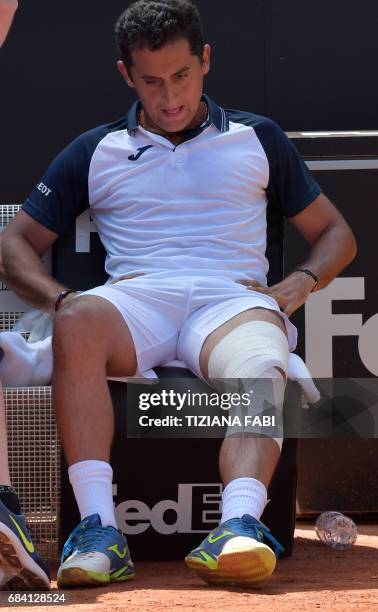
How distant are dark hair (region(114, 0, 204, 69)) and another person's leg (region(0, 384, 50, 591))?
116 cm

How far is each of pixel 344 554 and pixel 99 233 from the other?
1.07 meters

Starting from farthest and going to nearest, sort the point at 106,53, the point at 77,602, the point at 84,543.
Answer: the point at 106,53
the point at 84,543
the point at 77,602

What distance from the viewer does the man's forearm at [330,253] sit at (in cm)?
356

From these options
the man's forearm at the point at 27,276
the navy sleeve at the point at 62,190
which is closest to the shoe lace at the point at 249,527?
the man's forearm at the point at 27,276

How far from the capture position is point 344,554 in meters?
3.46

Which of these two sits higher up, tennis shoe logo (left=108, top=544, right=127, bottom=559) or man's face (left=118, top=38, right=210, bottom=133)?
man's face (left=118, top=38, right=210, bottom=133)

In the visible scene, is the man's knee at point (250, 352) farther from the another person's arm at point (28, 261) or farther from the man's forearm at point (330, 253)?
the another person's arm at point (28, 261)

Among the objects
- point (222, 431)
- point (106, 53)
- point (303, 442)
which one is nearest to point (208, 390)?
point (222, 431)

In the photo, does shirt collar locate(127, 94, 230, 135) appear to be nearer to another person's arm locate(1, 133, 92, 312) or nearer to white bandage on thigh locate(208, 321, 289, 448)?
another person's arm locate(1, 133, 92, 312)

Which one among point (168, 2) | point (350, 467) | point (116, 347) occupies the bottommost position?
point (350, 467)

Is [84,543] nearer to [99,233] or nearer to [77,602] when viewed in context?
[77,602]

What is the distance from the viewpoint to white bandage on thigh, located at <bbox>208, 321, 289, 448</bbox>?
9.64ft

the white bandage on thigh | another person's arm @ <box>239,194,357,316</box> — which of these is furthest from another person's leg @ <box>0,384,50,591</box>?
another person's arm @ <box>239,194,357,316</box>

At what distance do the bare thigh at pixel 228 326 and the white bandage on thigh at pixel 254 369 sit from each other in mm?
21
